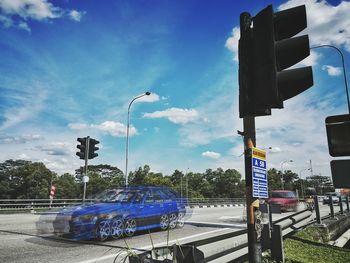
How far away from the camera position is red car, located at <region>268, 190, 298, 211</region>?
70.2ft

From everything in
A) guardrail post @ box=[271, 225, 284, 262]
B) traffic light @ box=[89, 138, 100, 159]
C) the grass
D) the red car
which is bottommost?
the grass

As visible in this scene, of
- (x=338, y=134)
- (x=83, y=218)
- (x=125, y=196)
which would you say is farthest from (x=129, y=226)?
(x=338, y=134)

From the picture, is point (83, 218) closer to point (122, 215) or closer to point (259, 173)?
point (122, 215)

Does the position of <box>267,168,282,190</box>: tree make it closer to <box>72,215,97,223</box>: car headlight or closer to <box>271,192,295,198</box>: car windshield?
<box>271,192,295,198</box>: car windshield

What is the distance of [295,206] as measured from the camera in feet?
72.6

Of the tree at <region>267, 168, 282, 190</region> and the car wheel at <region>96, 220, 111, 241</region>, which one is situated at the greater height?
the tree at <region>267, 168, 282, 190</region>

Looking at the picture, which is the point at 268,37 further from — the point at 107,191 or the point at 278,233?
the point at 107,191

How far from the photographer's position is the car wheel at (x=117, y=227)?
8805 millimetres

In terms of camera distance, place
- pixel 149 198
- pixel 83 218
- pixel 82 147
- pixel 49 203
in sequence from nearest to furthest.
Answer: pixel 83 218 < pixel 149 198 < pixel 82 147 < pixel 49 203

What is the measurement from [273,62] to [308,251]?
560 centimetres

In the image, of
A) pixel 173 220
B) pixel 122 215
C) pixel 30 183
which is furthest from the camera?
pixel 30 183

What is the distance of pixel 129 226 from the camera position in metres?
9.36

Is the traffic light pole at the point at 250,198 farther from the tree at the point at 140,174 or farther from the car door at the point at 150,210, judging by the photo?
the tree at the point at 140,174

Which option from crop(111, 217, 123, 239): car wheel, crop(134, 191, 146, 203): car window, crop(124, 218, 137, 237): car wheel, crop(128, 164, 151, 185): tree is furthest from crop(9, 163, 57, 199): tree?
crop(111, 217, 123, 239): car wheel
